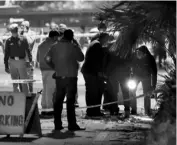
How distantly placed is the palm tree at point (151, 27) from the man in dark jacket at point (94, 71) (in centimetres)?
301

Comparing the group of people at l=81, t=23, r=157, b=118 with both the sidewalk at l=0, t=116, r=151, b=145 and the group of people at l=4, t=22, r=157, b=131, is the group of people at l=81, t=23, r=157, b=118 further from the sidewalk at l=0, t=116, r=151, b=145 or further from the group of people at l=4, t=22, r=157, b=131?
the sidewalk at l=0, t=116, r=151, b=145

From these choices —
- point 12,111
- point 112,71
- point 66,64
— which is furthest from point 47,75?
point 12,111

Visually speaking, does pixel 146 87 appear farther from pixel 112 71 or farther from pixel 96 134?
pixel 96 134

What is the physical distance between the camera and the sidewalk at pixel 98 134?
9555 millimetres

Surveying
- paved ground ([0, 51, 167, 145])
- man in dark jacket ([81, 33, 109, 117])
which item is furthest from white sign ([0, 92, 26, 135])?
man in dark jacket ([81, 33, 109, 117])

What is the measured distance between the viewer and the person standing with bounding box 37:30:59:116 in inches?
505

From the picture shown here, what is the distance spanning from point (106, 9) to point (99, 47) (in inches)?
153

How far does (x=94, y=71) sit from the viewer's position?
12.5 m

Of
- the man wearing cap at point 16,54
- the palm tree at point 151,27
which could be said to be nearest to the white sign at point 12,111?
the palm tree at point 151,27

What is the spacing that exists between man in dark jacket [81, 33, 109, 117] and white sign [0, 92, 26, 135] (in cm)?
272

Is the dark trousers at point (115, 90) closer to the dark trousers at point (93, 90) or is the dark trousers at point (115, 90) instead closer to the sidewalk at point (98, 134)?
A: the dark trousers at point (93, 90)

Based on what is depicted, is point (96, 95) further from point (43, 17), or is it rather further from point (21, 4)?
point (43, 17)

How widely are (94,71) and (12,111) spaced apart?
2.95 metres

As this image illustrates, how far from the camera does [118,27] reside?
8695 mm
